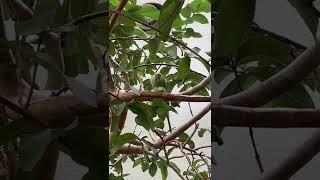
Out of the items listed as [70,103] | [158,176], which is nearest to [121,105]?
[70,103]

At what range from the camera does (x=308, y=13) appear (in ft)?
2.10

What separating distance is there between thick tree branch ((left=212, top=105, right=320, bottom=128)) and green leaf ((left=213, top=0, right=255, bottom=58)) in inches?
3.3

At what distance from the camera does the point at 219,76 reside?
67 centimetres

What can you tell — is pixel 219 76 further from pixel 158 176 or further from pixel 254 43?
pixel 158 176

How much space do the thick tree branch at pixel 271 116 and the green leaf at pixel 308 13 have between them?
12cm

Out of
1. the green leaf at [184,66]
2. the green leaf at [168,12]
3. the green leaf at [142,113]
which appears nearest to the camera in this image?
the green leaf at [168,12]

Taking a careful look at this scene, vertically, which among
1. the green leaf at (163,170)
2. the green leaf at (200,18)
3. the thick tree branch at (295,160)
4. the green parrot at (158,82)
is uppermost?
the green leaf at (200,18)

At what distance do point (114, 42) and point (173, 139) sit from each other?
313mm

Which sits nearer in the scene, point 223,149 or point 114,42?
point 223,149

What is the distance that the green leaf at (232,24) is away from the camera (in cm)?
64

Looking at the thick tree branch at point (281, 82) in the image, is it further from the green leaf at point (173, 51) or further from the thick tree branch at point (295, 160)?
the green leaf at point (173, 51)

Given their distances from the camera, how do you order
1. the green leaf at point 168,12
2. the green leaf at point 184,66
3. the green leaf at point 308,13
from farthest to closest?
1. the green leaf at point 184,66
2. the green leaf at point 168,12
3. the green leaf at point 308,13

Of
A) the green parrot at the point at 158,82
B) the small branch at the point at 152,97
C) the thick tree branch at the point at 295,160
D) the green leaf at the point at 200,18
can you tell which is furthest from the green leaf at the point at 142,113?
the thick tree branch at the point at 295,160

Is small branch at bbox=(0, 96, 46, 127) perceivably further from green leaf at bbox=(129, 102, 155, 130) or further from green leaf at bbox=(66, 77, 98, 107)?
green leaf at bbox=(129, 102, 155, 130)
